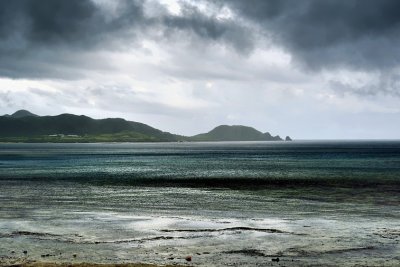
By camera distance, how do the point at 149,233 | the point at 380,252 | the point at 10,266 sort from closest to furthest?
the point at 10,266 < the point at 380,252 < the point at 149,233

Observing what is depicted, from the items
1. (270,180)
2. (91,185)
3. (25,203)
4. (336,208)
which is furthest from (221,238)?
(270,180)

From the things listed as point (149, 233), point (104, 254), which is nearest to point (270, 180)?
point (149, 233)

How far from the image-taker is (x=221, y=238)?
115 feet

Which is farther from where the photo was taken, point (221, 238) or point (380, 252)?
point (221, 238)

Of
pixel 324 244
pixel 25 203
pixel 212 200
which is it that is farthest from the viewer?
pixel 212 200

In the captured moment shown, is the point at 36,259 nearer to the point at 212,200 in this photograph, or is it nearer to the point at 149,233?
the point at 149,233

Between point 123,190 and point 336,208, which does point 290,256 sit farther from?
point 123,190

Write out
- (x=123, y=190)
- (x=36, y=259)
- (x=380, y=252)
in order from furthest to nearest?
(x=123, y=190)
(x=380, y=252)
(x=36, y=259)

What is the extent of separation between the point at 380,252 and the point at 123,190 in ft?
183

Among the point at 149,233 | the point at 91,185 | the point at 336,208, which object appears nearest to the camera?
the point at 149,233

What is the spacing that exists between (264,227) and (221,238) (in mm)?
6820

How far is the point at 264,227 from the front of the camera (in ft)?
132

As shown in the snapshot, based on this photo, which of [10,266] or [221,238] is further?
[221,238]

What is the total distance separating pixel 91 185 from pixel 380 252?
222 ft
